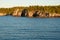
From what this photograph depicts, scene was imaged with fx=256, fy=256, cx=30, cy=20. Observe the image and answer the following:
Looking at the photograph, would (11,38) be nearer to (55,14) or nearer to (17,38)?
(17,38)

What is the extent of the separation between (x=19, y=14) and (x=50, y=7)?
15838mm

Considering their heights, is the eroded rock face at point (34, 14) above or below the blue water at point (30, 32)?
below

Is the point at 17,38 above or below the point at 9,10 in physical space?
above

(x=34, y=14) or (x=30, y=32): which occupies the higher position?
(x=30, y=32)

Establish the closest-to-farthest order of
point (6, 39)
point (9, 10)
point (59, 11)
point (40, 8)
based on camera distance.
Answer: point (6, 39) < point (59, 11) < point (40, 8) < point (9, 10)

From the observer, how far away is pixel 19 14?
379 ft

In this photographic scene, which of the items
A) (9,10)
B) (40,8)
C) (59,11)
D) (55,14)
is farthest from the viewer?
(9,10)

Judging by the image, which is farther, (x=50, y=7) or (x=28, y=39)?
(x=50, y=7)

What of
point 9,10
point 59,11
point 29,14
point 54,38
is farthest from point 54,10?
point 54,38

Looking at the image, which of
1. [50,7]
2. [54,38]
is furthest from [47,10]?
[54,38]

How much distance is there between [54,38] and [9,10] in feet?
371

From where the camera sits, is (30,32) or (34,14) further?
(34,14)

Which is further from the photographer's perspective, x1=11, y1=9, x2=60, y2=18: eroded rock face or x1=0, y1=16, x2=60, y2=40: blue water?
x1=11, y1=9, x2=60, y2=18: eroded rock face

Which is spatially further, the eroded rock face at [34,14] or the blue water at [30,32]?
the eroded rock face at [34,14]
